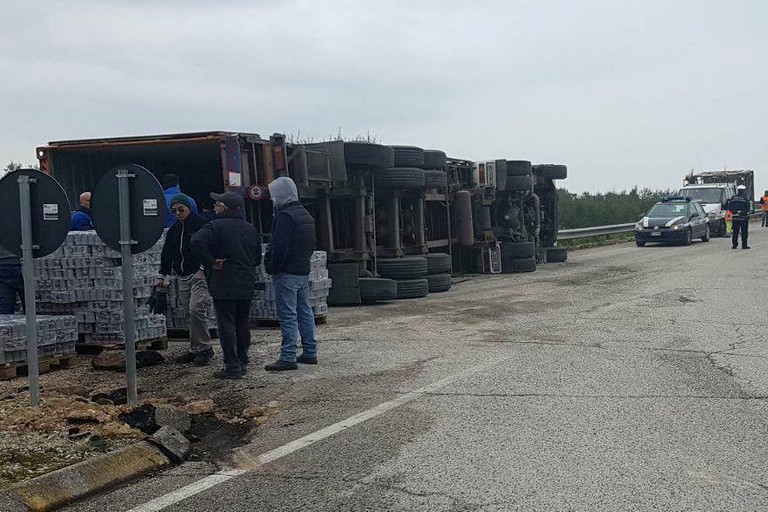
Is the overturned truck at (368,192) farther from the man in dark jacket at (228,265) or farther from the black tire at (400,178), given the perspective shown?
the man in dark jacket at (228,265)

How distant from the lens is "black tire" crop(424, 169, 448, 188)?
15.7m

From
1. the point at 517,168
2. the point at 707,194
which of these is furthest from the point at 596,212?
the point at 517,168

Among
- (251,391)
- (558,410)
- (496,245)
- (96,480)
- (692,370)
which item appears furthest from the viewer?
(496,245)

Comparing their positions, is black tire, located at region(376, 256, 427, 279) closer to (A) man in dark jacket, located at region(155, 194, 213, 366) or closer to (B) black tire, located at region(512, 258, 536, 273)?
(B) black tire, located at region(512, 258, 536, 273)

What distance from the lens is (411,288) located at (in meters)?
14.5

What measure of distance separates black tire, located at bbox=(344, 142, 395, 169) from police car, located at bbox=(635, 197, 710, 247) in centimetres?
1645

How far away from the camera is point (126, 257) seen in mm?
6375

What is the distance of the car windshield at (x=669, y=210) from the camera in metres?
28.2

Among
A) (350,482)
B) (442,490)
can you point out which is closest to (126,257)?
(350,482)

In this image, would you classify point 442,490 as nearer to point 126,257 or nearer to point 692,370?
point 126,257

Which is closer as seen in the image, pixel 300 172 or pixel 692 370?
pixel 692 370

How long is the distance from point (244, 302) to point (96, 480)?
325cm

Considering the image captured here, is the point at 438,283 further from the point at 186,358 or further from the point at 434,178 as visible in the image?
the point at 186,358

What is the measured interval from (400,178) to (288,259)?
22.1 feet
